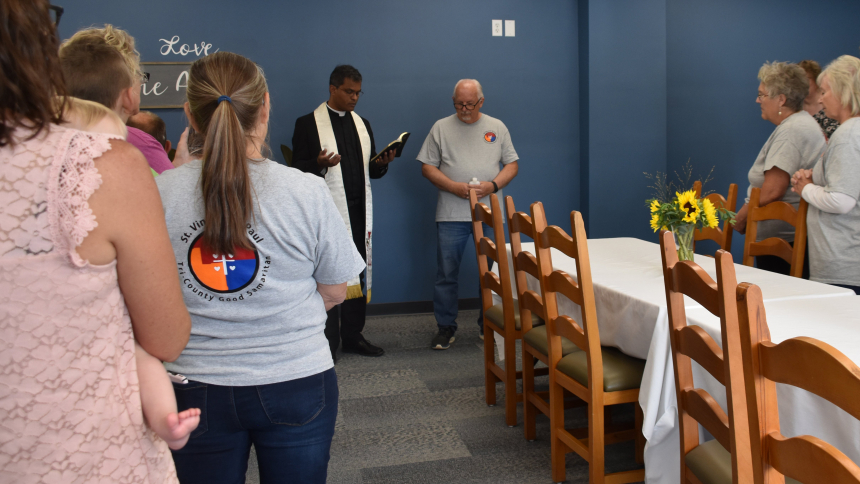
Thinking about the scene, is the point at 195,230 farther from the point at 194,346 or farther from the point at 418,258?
the point at 418,258

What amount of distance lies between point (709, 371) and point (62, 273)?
1192 mm

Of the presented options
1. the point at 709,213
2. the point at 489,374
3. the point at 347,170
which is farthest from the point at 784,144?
the point at 347,170

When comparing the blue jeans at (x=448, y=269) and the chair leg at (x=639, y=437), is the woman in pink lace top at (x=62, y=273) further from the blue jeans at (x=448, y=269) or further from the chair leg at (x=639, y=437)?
the blue jeans at (x=448, y=269)

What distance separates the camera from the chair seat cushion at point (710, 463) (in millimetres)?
1366

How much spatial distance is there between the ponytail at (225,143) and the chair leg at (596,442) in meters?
1.33

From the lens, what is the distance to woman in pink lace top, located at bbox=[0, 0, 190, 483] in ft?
2.30

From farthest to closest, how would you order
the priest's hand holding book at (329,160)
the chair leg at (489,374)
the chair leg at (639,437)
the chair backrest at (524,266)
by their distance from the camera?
the priest's hand holding book at (329,160)
the chair leg at (489,374)
the chair backrest at (524,266)
the chair leg at (639,437)

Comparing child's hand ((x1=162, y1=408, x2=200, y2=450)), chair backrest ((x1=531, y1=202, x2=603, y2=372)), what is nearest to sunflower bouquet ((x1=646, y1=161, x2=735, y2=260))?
chair backrest ((x1=531, y1=202, x2=603, y2=372))

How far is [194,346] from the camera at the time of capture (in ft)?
3.77

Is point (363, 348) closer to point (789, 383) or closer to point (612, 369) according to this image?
point (612, 369)

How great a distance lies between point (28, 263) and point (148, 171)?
0.17 meters

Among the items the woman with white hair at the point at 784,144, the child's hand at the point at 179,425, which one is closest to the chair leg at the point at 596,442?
the child's hand at the point at 179,425

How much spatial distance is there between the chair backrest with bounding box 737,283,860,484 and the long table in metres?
0.36

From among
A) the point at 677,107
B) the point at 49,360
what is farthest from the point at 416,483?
the point at 677,107
